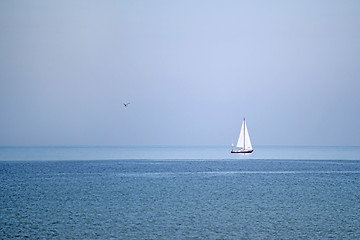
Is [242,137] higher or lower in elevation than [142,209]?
higher

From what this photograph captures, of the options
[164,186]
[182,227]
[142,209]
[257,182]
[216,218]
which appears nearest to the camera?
[182,227]

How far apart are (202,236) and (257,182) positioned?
3903 cm

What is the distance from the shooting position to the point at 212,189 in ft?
188

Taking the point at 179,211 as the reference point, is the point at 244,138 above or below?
above

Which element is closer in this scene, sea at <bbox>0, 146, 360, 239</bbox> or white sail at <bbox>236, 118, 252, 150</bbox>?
sea at <bbox>0, 146, 360, 239</bbox>

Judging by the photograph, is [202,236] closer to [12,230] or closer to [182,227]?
[182,227]

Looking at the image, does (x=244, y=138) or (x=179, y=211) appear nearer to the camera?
(x=179, y=211)

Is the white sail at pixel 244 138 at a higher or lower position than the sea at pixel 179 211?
higher

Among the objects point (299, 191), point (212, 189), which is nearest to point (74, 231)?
point (212, 189)

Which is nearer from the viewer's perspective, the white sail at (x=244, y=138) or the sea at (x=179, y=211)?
the sea at (x=179, y=211)

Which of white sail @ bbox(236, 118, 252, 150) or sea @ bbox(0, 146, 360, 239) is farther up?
white sail @ bbox(236, 118, 252, 150)

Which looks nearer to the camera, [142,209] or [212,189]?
[142,209]

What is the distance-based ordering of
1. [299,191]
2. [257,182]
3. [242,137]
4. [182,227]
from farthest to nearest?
[242,137] < [257,182] < [299,191] < [182,227]

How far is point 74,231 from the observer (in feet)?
103
